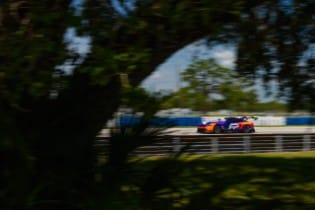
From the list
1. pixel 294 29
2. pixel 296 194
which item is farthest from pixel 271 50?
pixel 296 194

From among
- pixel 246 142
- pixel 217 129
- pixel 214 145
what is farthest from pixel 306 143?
pixel 217 129

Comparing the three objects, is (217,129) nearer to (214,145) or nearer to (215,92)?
(214,145)

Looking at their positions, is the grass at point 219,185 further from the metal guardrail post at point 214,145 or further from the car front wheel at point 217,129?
the car front wheel at point 217,129

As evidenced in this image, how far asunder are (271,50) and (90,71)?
4406 mm

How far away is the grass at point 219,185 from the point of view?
655cm

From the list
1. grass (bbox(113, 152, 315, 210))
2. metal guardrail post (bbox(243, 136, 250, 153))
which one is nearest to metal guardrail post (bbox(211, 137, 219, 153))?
metal guardrail post (bbox(243, 136, 250, 153))

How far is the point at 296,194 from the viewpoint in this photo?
29.9 feet

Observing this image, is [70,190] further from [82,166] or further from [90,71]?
[90,71]

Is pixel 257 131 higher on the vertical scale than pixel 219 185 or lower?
lower

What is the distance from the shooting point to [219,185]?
7.06 m

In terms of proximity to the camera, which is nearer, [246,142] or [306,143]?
[246,142]

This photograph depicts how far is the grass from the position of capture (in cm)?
655

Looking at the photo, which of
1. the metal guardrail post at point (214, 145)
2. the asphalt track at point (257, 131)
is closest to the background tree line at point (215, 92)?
the asphalt track at point (257, 131)

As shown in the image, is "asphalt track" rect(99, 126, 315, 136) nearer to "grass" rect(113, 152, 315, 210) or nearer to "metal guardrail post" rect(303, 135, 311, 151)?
"metal guardrail post" rect(303, 135, 311, 151)
